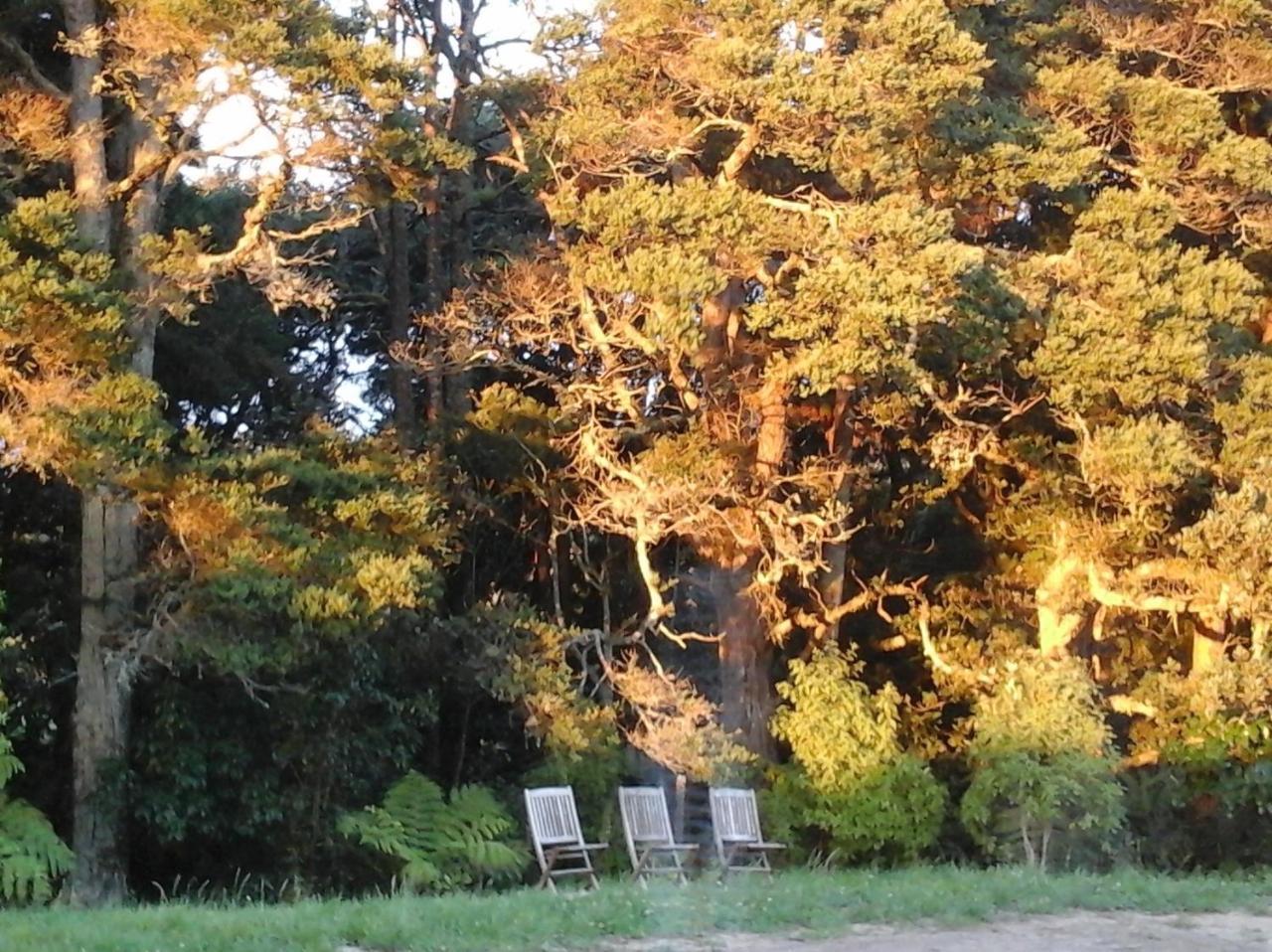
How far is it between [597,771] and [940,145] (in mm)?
7030

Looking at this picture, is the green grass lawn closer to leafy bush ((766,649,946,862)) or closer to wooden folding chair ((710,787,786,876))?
wooden folding chair ((710,787,786,876))

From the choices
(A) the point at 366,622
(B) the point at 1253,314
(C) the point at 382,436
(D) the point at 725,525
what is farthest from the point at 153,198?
(B) the point at 1253,314

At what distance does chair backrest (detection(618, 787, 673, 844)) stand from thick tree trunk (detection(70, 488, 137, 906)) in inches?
178

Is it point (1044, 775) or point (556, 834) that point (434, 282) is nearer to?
point (556, 834)

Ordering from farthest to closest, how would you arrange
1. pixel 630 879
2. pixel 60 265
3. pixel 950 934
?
pixel 630 879 → pixel 60 265 → pixel 950 934

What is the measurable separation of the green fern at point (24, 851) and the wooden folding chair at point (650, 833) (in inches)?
191

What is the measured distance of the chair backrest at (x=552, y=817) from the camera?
1355 centimetres

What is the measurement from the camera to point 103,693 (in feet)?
45.6

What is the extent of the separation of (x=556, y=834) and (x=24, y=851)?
14.7 ft

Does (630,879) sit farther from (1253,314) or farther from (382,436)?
(1253,314)

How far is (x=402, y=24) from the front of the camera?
717 inches

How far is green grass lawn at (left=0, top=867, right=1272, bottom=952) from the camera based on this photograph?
7906mm

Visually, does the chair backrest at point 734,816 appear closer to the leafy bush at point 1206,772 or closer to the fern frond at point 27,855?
the leafy bush at point 1206,772

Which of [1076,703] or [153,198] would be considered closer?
[153,198]
